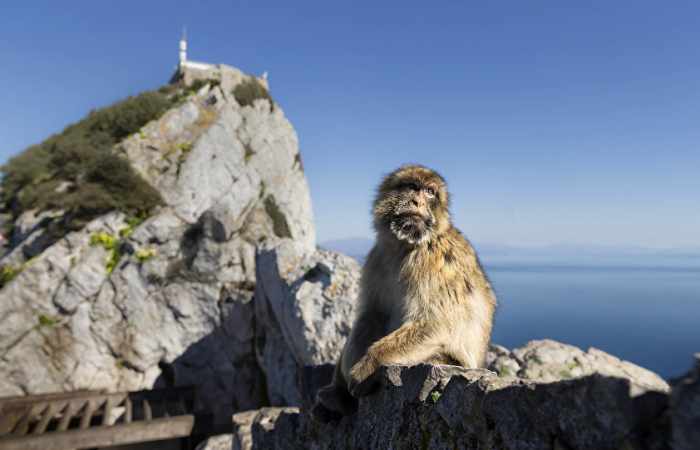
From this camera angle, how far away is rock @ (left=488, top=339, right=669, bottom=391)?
15.7ft

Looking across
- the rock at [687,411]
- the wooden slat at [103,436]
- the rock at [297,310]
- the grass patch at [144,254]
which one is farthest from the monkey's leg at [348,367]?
the grass patch at [144,254]

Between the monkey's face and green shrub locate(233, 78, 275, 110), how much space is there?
17.9 m

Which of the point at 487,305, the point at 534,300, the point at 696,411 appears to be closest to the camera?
the point at 696,411

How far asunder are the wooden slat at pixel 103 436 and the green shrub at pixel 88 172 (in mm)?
8837

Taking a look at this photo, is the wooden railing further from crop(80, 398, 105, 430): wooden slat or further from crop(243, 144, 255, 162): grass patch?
crop(243, 144, 255, 162): grass patch

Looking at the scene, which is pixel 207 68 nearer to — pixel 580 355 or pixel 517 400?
pixel 580 355

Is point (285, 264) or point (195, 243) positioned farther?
point (195, 243)

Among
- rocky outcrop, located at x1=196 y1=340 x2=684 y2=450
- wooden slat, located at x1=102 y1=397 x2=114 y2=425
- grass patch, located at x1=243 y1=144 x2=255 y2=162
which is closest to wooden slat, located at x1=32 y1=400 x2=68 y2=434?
wooden slat, located at x1=102 y1=397 x2=114 y2=425

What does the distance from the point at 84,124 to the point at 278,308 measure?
17.0 meters

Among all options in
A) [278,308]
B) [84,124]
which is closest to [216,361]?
[278,308]

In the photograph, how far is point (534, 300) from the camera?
83.2 m

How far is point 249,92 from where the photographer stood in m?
19.9

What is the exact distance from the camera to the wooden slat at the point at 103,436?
6.05 m

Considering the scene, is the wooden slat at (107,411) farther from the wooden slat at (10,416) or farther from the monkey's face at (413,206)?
the monkey's face at (413,206)
